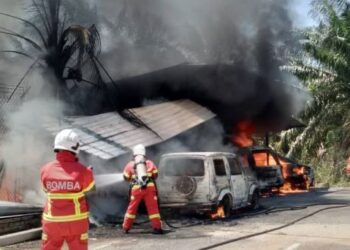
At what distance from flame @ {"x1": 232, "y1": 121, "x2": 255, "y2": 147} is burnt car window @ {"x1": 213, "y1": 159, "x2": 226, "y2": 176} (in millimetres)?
7508

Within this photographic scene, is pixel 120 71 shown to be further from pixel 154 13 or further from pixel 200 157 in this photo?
pixel 200 157

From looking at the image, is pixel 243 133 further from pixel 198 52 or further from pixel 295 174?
pixel 198 52

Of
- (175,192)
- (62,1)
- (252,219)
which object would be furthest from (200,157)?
(62,1)

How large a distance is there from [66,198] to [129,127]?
25.8 ft

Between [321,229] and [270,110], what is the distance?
10529 millimetres

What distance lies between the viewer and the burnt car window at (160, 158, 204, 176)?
10109mm

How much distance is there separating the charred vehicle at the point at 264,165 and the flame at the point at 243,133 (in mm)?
2069

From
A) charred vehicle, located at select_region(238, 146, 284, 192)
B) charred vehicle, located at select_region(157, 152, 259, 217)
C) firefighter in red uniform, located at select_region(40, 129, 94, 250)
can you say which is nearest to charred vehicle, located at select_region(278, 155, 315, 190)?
charred vehicle, located at select_region(238, 146, 284, 192)

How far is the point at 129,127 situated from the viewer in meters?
12.2

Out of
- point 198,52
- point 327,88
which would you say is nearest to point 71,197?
point 198,52

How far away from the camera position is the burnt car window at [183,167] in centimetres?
1011

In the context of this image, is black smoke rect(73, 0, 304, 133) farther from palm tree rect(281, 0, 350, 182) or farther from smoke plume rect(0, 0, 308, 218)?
palm tree rect(281, 0, 350, 182)

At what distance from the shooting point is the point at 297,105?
64.6 feet

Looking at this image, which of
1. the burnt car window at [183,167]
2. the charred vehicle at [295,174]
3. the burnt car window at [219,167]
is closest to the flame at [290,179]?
the charred vehicle at [295,174]
